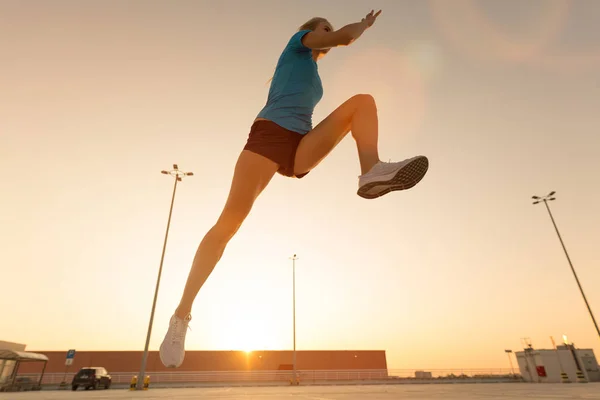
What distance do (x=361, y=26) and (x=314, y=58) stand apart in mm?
560

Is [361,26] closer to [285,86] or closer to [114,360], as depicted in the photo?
[285,86]

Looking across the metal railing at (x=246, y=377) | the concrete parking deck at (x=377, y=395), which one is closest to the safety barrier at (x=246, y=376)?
the metal railing at (x=246, y=377)

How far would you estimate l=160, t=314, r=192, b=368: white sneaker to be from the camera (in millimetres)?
2303

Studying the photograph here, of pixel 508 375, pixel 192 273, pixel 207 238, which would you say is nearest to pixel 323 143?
pixel 207 238

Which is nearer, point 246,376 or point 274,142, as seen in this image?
point 274,142

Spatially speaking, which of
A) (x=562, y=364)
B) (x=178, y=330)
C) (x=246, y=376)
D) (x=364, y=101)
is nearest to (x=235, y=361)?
(x=246, y=376)

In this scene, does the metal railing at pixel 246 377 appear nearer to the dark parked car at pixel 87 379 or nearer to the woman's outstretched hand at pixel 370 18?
the dark parked car at pixel 87 379

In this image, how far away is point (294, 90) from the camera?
2602 mm

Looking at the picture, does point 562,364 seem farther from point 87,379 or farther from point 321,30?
point 321,30

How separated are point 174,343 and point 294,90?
76.4 inches

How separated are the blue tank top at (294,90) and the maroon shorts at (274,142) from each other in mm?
49

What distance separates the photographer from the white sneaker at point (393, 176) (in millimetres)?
2227

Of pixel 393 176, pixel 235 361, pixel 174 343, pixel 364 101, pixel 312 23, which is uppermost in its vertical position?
pixel 312 23

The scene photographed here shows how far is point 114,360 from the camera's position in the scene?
41.8 metres
